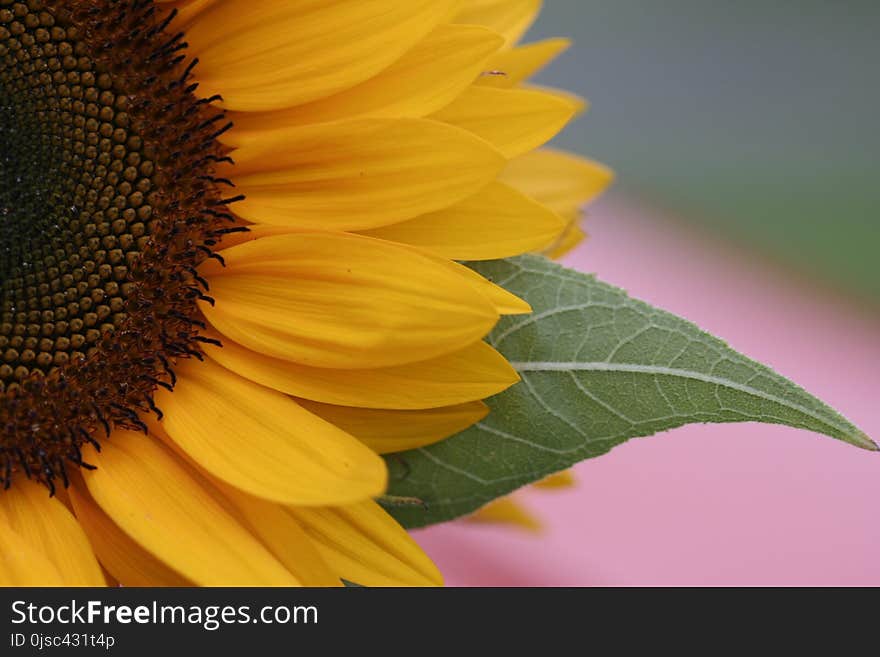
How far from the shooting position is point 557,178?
3.02ft

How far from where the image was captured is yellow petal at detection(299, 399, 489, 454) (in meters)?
0.66

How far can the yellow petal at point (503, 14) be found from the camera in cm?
75

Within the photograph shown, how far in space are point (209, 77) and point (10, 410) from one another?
23 cm

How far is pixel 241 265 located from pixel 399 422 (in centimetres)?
13

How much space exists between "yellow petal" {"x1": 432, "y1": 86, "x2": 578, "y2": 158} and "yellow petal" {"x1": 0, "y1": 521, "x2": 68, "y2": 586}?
0.33m

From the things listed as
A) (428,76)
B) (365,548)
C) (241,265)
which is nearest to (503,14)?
(428,76)

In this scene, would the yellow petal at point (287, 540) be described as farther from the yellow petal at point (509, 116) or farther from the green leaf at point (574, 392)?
the yellow petal at point (509, 116)

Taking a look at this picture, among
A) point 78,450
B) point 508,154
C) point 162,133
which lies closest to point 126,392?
point 78,450

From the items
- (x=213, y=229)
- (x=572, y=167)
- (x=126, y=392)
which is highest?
(x=572, y=167)

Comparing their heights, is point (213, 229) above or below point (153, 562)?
above

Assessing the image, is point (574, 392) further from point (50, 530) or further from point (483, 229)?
point (50, 530)

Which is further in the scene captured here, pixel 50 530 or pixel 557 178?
pixel 557 178
